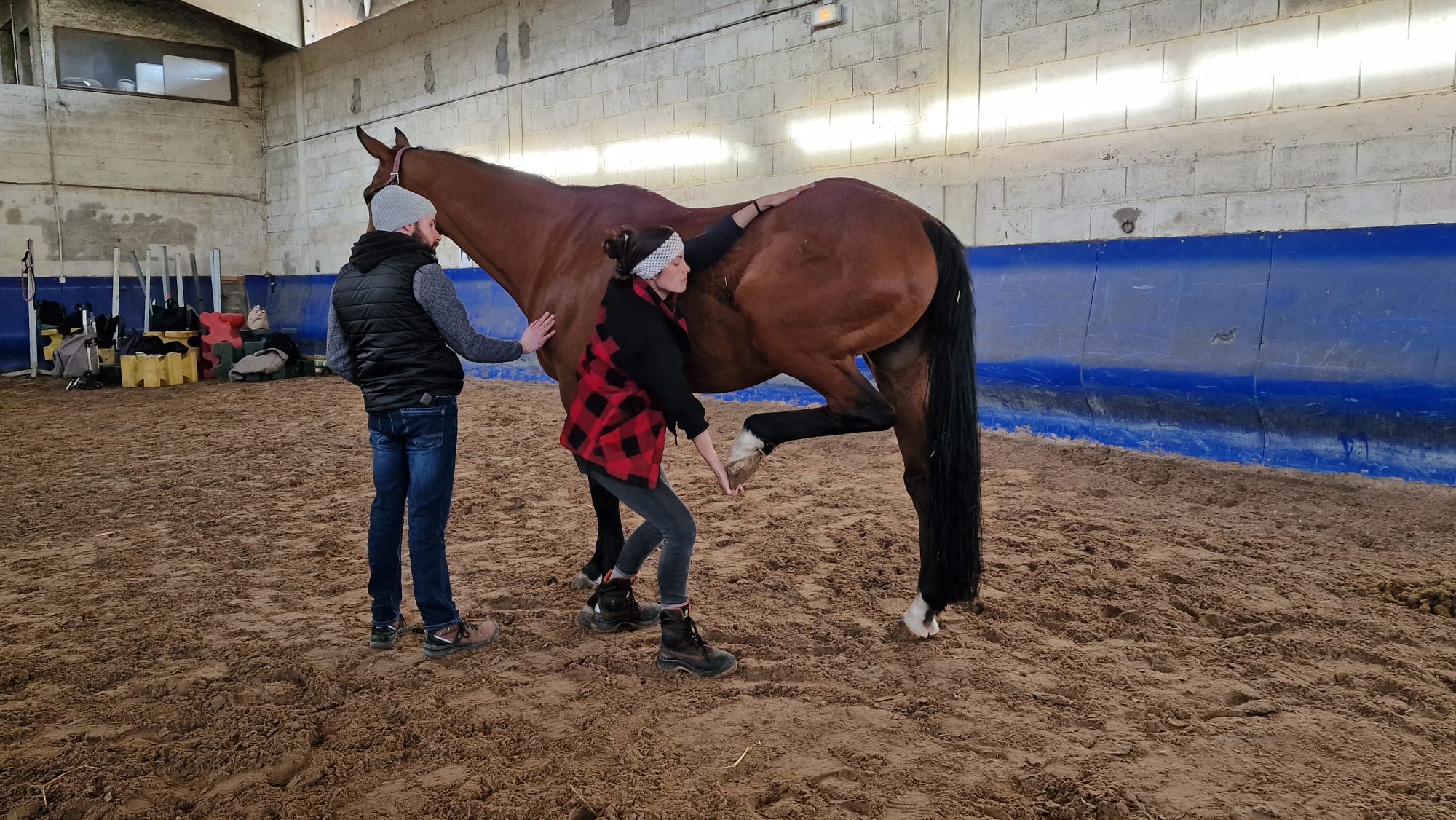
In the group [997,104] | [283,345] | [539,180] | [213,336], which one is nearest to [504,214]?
[539,180]

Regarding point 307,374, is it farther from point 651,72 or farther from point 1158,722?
point 1158,722

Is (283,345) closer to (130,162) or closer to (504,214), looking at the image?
(130,162)

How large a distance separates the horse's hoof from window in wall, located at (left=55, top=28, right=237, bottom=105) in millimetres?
15370

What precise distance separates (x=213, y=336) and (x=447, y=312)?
417 inches

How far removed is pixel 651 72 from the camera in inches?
352

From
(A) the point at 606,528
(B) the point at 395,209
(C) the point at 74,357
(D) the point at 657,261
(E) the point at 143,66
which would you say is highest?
(E) the point at 143,66

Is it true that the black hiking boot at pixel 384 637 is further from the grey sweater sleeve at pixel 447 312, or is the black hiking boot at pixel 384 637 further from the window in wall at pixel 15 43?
the window in wall at pixel 15 43

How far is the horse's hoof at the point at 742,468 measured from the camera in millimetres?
2564

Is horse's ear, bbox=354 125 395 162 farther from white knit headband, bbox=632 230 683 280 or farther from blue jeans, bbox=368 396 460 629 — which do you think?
white knit headband, bbox=632 230 683 280

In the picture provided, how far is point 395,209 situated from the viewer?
2.69 meters

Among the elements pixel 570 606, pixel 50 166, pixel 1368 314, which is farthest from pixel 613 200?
pixel 50 166

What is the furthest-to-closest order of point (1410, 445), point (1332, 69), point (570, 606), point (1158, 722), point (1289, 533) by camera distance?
point (1332, 69), point (1410, 445), point (1289, 533), point (570, 606), point (1158, 722)

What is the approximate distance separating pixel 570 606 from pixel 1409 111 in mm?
5269

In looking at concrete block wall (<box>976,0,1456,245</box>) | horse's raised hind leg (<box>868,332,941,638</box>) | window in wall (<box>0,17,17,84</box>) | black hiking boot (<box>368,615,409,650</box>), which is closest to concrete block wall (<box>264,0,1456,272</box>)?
concrete block wall (<box>976,0,1456,245</box>)
